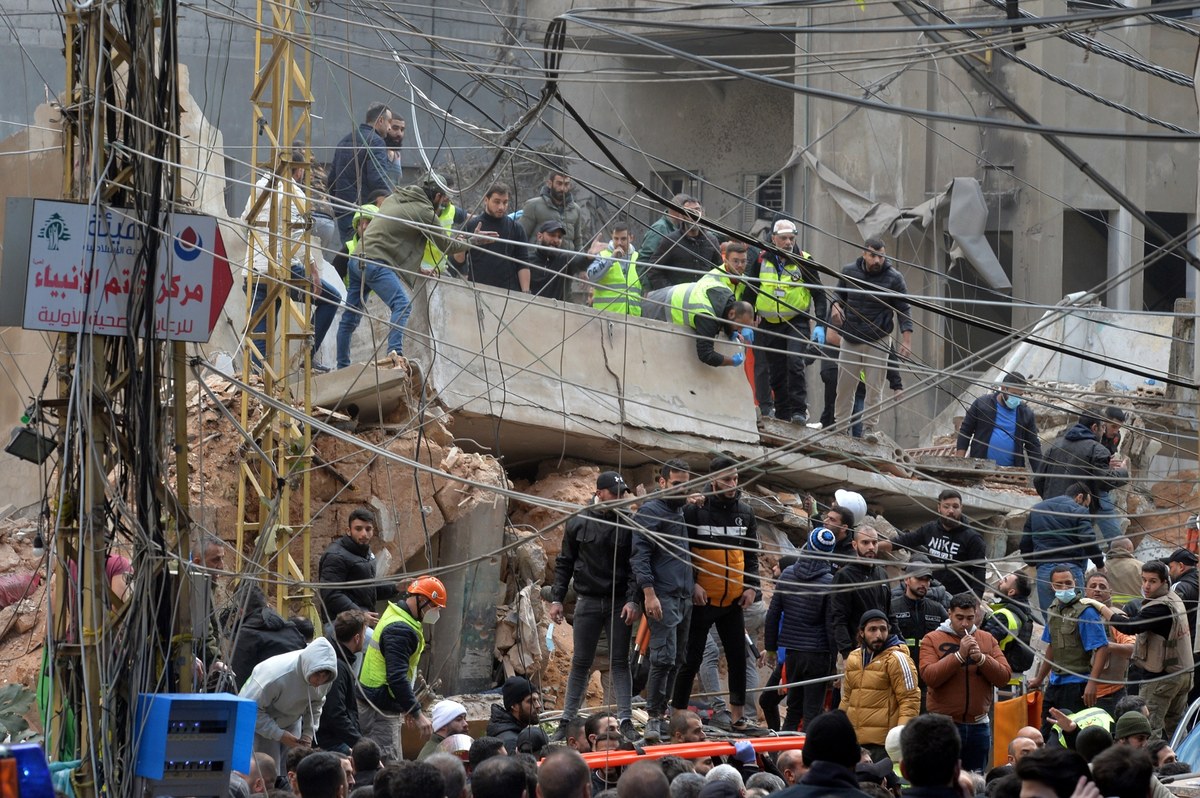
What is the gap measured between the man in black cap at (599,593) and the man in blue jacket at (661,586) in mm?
169

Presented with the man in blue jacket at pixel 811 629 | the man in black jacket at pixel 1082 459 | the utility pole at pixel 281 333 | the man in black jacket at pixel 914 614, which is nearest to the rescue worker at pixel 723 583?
the man in blue jacket at pixel 811 629

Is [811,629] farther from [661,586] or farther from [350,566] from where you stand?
[350,566]

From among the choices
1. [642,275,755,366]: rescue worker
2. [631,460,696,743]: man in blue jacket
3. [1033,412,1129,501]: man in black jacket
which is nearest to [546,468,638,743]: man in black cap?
[631,460,696,743]: man in blue jacket

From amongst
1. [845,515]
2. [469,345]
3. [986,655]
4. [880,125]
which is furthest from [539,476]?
[880,125]

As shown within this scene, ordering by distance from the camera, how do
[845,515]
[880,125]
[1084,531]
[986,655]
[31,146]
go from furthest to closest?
[880,125], [31,146], [1084,531], [845,515], [986,655]

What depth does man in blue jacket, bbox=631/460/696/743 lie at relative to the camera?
10.6 metres

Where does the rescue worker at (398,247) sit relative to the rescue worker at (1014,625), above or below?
above

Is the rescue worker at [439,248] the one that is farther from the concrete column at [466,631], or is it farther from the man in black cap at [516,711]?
the man in black cap at [516,711]

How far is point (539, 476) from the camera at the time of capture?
1577 cm

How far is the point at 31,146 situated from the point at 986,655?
10078mm

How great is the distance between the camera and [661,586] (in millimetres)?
10695

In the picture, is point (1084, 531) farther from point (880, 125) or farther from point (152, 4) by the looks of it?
point (880, 125)

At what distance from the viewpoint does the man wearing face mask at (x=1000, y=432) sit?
17688 mm

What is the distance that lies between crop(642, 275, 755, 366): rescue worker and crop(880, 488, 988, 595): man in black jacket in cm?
249
